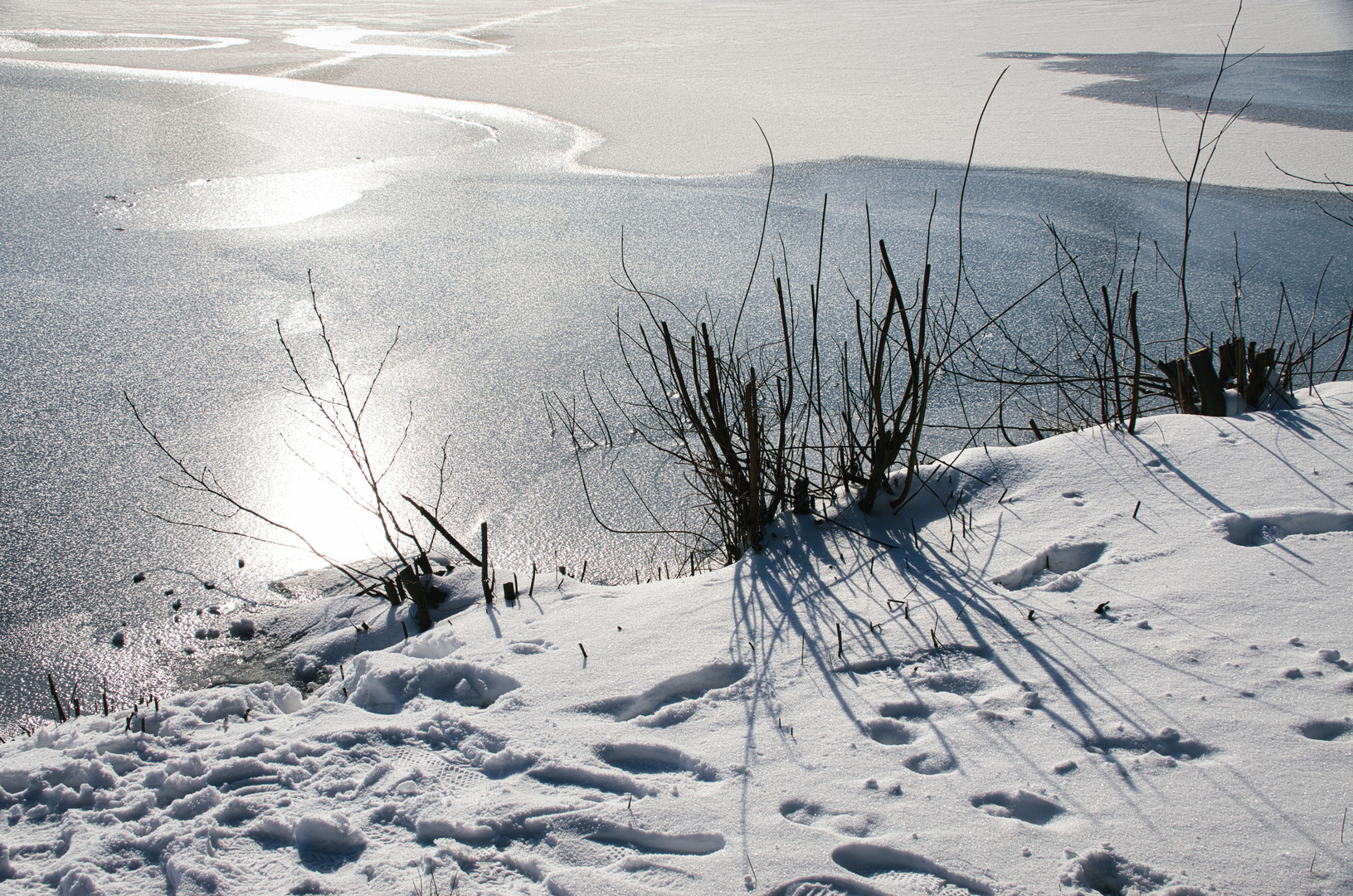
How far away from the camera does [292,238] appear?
5184mm

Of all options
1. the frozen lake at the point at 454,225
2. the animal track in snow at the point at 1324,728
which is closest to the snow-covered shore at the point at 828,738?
the animal track in snow at the point at 1324,728

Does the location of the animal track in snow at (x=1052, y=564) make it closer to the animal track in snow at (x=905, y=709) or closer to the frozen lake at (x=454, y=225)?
the animal track in snow at (x=905, y=709)

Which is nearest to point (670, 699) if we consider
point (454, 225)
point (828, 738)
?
point (828, 738)

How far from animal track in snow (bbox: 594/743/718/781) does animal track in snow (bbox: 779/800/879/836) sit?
0.16 meters

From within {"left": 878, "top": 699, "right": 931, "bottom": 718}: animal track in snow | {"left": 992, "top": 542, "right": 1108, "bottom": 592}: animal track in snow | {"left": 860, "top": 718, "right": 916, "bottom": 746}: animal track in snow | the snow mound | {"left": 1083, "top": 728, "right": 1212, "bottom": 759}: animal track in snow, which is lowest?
the snow mound

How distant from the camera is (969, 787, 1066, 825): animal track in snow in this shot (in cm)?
Answer: 133

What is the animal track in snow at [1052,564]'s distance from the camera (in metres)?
1.96

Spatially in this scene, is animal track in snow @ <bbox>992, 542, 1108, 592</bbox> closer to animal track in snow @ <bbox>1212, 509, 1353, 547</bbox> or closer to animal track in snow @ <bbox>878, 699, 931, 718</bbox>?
animal track in snow @ <bbox>1212, 509, 1353, 547</bbox>

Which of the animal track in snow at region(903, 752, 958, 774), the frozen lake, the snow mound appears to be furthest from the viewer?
the frozen lake

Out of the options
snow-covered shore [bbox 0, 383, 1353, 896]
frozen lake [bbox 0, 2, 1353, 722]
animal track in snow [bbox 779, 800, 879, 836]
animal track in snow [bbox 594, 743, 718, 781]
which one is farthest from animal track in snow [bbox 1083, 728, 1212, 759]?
frozen lake [bbox 0, 2, 1353, 722]

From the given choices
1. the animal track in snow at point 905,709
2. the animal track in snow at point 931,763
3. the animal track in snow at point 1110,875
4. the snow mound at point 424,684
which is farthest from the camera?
the snow mound at point 424,684

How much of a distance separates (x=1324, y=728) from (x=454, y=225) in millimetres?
5003

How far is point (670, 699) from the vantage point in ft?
5.72

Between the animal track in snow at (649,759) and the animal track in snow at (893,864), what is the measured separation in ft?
0.92
